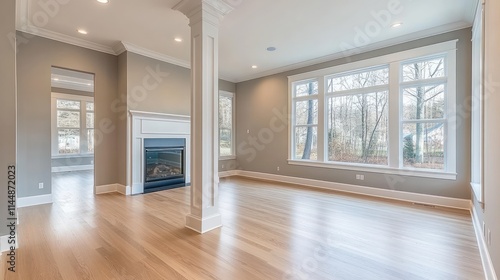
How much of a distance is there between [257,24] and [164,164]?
367 centimetres

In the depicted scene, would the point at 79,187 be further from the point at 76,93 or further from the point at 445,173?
the point at 445,173

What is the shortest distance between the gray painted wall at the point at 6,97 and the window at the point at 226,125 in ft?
16.4

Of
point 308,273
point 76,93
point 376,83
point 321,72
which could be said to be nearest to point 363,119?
point 376,83

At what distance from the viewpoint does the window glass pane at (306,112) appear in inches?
230

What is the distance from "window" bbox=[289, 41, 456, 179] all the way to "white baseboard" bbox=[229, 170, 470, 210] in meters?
0.39

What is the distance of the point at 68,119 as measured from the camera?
826cm

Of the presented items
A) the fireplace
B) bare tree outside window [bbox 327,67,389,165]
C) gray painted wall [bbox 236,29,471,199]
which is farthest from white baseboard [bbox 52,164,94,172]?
bare tree outside window [bbox 327,67,389,165]

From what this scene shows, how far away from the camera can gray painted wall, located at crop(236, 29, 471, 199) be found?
150 inches

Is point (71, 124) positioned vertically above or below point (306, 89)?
below

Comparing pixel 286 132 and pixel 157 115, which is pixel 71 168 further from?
pixel 286 132

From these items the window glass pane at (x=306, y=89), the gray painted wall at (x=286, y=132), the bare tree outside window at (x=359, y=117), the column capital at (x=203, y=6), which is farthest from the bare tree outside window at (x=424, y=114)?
the column capital at (x=203, y=6)

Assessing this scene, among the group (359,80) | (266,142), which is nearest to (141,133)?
(266,142)

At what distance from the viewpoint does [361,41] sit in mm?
4516

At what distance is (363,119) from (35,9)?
19.8 ft
